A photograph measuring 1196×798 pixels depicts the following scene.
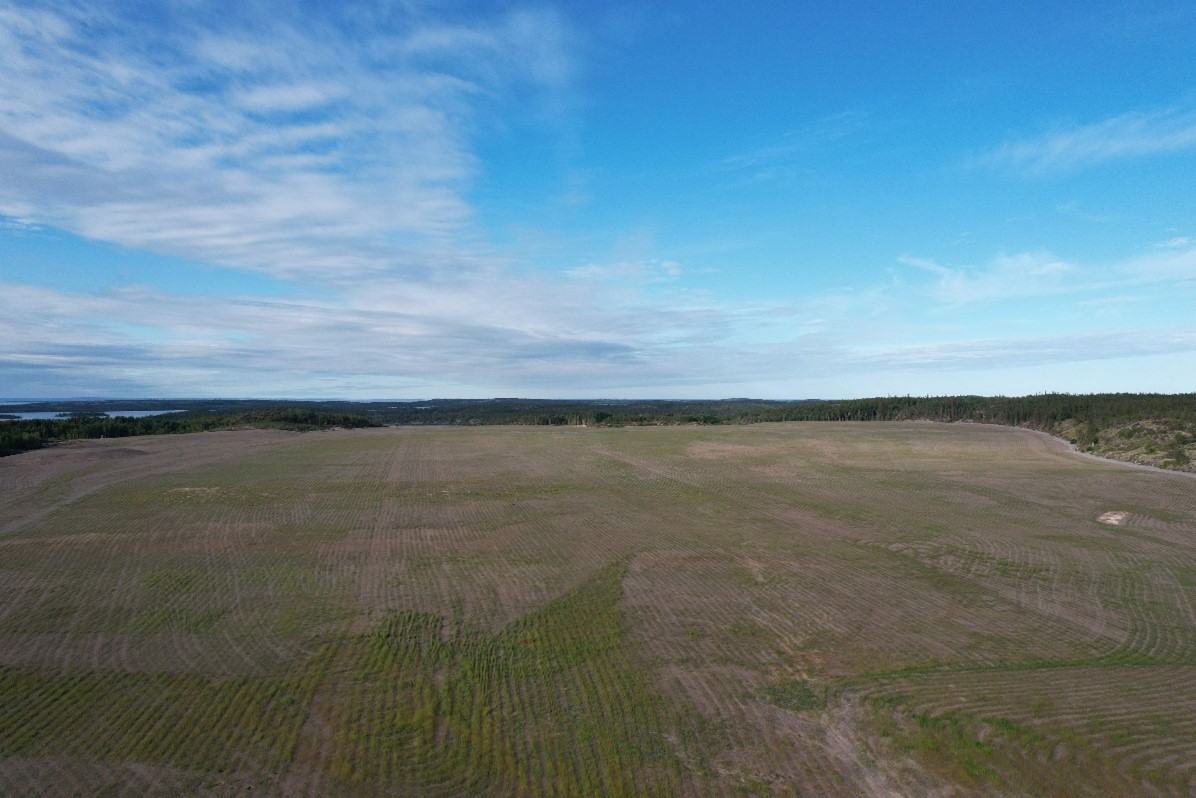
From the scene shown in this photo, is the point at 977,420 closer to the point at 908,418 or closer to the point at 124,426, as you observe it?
the point at 908,418

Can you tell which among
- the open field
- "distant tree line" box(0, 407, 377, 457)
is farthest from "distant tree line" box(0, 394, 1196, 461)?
the open field

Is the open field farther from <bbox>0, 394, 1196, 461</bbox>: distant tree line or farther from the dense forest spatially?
<bbox>0, 394, 1196, 461</bbox>: distant tree line

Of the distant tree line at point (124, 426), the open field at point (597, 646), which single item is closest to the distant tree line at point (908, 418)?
the distant tree line at point (124, 426)

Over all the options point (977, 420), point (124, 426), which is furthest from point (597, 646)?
point (977, 420)

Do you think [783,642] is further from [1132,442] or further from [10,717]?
[1132,442]

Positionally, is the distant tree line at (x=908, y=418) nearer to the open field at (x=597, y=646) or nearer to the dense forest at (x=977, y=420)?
the dense forest at (x=977, y=420)

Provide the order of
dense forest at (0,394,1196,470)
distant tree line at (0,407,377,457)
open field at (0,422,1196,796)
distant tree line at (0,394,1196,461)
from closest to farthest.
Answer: open field at (0,422,1196,796) < dense forest at (0,394,1196,470) < distant tree line at (0,407,377,457) < distant tree line at (0,394,1196,461)

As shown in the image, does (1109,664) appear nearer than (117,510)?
Yes

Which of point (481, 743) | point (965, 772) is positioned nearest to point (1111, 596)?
point (965, 772)
